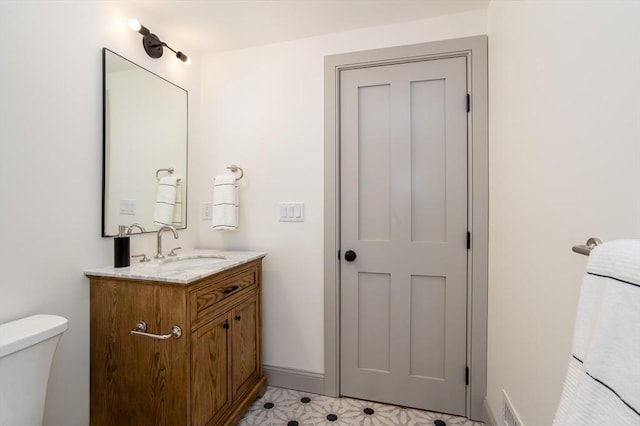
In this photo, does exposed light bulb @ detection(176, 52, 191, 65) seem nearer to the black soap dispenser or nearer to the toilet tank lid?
the black soap dispenser

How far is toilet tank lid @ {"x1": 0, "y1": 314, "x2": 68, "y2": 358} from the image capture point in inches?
38.1

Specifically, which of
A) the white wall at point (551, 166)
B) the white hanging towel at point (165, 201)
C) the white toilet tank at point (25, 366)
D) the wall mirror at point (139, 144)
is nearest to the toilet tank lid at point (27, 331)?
the white toilet tank at point (25, 366)

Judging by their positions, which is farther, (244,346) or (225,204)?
(225,204)

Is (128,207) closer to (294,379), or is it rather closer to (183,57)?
(183,57)

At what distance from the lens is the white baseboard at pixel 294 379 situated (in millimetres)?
1943

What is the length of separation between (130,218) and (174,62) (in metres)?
1.09

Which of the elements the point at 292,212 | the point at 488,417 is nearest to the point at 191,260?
the point at 292,212

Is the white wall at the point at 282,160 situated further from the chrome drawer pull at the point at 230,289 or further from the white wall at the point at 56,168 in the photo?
the white wall at the point at 56,168

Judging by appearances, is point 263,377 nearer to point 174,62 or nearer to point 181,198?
point 181,198

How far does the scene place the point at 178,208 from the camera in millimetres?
1973

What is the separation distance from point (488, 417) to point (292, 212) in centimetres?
160

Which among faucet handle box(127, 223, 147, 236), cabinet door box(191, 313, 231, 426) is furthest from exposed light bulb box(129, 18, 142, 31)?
cabinet door box(191, 313, 231, 426)

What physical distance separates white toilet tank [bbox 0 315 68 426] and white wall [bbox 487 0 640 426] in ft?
5.72

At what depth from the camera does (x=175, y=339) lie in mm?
1316
